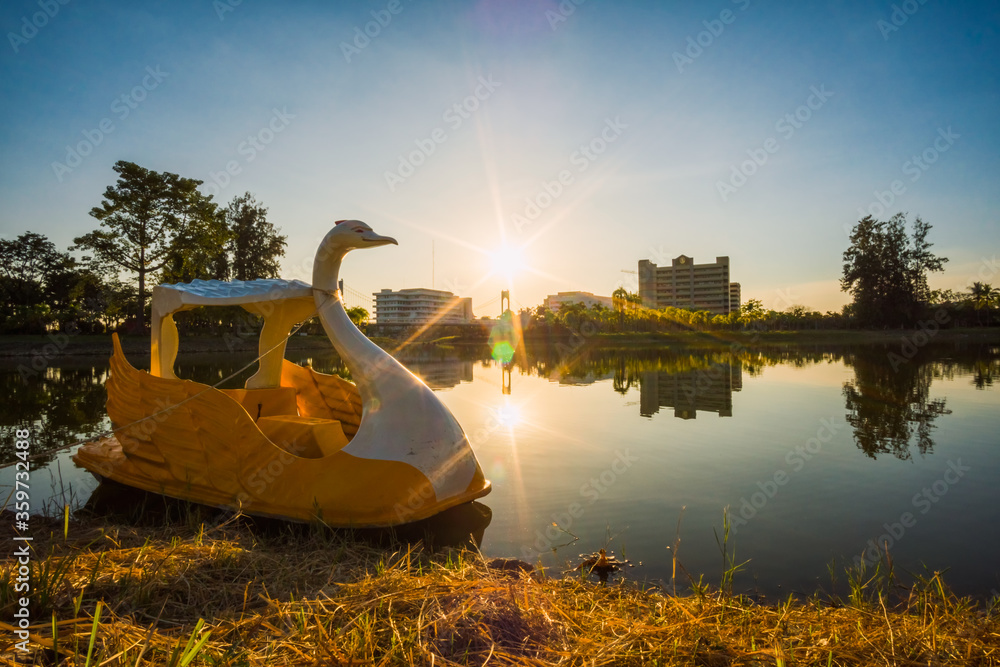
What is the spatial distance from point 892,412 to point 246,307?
11.4 m

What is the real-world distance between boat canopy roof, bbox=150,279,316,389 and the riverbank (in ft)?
95.3

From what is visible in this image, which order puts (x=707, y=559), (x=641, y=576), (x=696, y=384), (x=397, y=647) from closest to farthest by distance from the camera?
(x=397, y=647) → (x=641, y=576) → (x=707, y=559) → (x=696, y=384)

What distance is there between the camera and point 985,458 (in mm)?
6652

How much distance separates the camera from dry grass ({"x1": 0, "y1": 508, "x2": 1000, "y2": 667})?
6.37ft

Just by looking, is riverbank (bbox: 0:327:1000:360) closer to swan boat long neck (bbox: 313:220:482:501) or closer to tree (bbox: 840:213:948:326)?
tree (bbox: 840:213:948:326)

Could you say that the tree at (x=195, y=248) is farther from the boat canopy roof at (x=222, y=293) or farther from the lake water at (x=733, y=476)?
the boat canopy roof at (x=222, y=293)

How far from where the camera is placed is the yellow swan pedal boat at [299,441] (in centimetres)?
402

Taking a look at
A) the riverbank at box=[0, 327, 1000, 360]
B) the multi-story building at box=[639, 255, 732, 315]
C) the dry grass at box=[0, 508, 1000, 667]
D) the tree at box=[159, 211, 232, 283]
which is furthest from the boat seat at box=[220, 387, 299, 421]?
the multi-story building at box=[639, 255, 732, 315]

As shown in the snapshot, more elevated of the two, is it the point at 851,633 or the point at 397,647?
the point at 397,647

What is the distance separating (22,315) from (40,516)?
40.9m

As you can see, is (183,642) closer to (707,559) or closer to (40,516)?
(707,559)

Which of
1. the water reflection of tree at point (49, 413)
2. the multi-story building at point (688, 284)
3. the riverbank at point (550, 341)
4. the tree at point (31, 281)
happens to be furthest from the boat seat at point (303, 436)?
the multi-story building at point (688, 284)

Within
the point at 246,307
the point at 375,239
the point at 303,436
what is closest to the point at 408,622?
the point at 303,436

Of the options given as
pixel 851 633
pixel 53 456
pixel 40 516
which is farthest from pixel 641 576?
pixel 53 456
